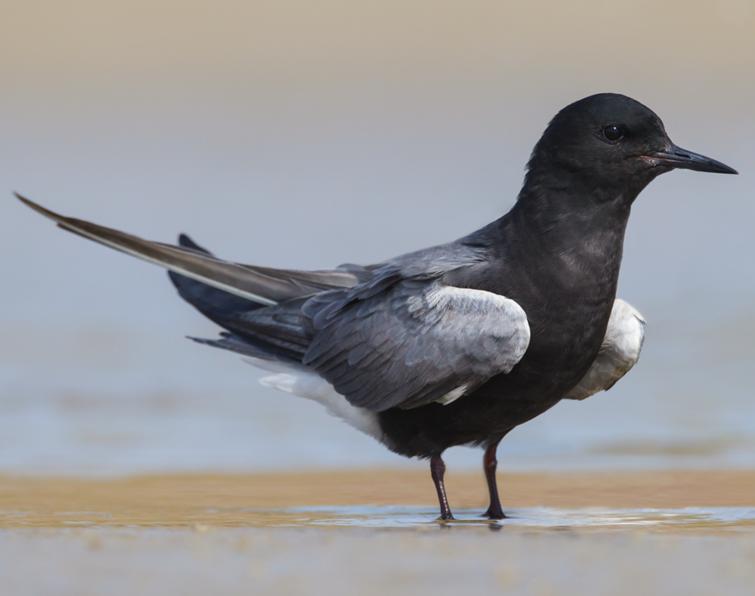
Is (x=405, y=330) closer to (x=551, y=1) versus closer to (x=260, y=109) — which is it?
(x=260, y=109)

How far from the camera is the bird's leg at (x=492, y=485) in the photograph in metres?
7.80

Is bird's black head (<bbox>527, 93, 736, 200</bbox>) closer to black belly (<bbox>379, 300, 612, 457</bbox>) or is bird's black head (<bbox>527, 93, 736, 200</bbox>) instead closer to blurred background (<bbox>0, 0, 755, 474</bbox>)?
black belly (<bbox>379, 300, 612, 457</bbox>)

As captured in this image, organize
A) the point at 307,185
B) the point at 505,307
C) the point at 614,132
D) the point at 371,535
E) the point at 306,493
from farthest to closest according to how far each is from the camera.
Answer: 1. the point at 307,185
2. the point at 306,493
3. the point at 614,132
4. the point at 505,307
5. the point at 371,535

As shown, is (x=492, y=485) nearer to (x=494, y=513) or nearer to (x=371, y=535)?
(x=494, y=513)

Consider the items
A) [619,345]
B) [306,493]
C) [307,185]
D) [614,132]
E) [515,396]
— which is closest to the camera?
[515,396]

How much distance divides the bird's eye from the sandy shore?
1.60m

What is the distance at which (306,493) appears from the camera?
837cm

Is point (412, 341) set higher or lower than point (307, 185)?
lower

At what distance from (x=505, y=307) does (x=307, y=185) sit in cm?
921

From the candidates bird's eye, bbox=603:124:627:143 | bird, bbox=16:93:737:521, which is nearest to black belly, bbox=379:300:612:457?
bird, bbox=16:93:737:521

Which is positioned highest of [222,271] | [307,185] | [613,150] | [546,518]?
[307,185]

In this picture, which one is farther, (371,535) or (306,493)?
(306,493)

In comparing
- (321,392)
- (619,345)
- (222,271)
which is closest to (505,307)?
(619,345)

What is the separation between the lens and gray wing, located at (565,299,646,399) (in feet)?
25.9
